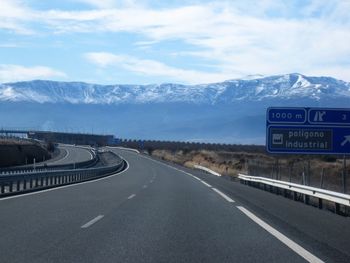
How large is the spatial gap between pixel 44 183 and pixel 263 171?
19091 millimetres

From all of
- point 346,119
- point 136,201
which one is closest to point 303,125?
point 346,119

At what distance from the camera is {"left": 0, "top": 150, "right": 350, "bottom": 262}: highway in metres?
11.6

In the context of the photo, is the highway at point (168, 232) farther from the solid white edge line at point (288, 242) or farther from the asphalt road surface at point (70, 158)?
the asphalt road surface at point (70, 158)

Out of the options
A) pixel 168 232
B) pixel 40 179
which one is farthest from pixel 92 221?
pixel 40 179

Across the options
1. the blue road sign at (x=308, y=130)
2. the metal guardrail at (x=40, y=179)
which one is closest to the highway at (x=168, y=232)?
the metal guardrail at (x=40, y=179)

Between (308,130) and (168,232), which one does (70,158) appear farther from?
(168,232)

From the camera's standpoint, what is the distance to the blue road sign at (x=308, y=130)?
31.0 meters

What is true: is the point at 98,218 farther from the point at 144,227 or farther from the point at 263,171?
the point at 263,171

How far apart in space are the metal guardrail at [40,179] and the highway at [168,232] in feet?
17.4

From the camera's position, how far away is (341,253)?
12.0 m

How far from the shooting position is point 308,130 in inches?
1264

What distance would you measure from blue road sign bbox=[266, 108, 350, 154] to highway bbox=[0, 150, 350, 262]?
8.62 m

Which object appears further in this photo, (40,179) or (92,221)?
(40,179)

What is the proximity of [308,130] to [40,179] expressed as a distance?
44.4ft
